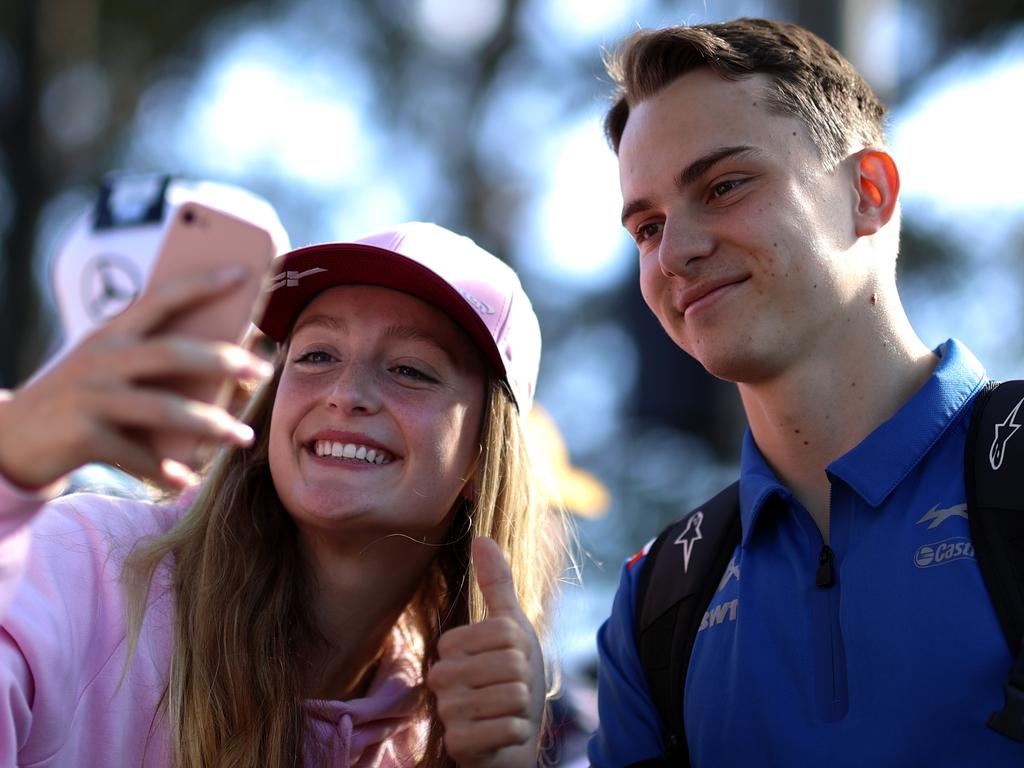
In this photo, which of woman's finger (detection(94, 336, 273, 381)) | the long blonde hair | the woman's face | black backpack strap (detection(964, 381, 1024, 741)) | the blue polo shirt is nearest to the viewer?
woman's finger (detection(94, 336, 273, 381))

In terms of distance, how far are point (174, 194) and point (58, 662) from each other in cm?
117

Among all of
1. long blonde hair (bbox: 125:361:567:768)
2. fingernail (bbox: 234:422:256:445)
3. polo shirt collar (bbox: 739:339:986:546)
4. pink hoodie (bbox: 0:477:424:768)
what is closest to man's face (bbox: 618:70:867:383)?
polo shirt collar (bbox: 739:339:986:546)

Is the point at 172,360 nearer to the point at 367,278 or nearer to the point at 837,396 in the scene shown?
the point at 367,278

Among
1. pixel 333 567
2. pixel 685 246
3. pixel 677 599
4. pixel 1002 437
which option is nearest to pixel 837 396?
pixel 1002 437

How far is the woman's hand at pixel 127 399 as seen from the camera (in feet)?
5.11

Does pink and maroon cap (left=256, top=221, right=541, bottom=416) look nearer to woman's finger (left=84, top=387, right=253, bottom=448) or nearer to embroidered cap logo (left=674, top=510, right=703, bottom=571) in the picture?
embroidered cap logo (left=674, top=510, right=703, bottom=571)

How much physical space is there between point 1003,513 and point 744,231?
823 millimetres

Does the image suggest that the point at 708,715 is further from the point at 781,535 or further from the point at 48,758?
the point at 48,758

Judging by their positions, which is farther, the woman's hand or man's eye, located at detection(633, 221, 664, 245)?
man's eye, located at detection(633, 221, 664, 245)

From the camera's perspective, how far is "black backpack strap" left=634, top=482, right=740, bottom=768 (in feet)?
8.91

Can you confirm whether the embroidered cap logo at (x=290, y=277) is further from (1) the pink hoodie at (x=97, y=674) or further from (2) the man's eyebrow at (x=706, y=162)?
(2) the man's eyebrow at (x=706, y=162)

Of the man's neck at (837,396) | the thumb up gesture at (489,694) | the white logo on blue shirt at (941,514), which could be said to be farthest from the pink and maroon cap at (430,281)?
the white logo on blue shirt at (941,514)

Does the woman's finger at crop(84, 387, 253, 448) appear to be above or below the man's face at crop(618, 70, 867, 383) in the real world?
below

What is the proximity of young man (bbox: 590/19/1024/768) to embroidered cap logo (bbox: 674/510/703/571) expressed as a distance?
2 cm
